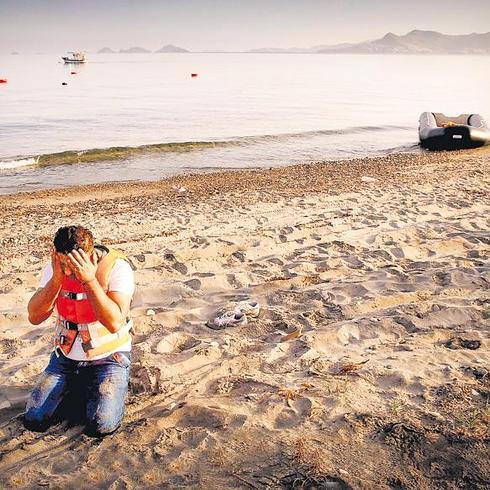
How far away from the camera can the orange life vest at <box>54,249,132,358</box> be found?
12.2 ft

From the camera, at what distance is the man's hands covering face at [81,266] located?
135 inches

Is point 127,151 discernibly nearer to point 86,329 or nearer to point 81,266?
point 86,329

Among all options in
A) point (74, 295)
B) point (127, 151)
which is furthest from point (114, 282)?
point (127, 151)

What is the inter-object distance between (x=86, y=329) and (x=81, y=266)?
607 millimetres

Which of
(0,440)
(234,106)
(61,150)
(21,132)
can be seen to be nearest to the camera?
(0,440)

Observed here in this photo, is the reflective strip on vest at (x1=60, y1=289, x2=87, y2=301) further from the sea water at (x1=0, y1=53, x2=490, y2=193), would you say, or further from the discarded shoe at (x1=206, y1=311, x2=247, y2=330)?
the sea water at (x1=0, y1=53, x2=490, y2=193)

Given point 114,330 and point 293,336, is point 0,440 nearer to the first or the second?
point 114,330

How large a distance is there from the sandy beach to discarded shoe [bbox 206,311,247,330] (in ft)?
0.33

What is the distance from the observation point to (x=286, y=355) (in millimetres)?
4570

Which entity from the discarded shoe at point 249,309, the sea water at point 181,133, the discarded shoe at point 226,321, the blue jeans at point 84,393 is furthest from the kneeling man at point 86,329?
the sea water at point 181,133

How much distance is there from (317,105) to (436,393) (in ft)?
123

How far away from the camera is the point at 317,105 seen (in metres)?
39.2

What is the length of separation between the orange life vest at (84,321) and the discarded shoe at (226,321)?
4.45ft

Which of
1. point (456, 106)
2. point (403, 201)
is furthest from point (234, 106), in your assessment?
point (403, 201)
